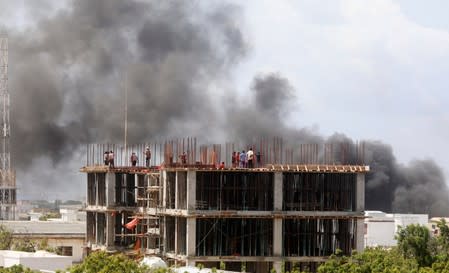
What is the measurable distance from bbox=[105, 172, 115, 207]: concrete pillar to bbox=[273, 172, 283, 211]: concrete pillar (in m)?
16.4

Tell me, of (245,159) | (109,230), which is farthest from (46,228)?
(245,159)

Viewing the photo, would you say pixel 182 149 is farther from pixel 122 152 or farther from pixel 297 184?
pixel 122 152

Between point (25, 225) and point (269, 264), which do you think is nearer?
point (269, 264)

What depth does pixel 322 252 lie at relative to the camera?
8400 centimetres

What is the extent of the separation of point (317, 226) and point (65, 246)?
136ft

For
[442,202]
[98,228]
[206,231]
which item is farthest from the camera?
[442,202]

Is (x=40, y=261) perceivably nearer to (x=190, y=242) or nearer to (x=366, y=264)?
(x=190, y=242)

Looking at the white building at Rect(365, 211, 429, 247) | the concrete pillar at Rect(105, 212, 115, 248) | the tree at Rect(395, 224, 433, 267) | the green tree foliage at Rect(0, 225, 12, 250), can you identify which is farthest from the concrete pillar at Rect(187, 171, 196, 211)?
the white building at Rect(365, 211, 429, 247)

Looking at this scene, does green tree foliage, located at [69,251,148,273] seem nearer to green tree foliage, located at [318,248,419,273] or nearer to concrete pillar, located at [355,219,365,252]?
green tree foliage, located at [318,248,419,273]

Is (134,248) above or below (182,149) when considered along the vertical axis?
below

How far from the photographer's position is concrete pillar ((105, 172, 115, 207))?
94.9 metres

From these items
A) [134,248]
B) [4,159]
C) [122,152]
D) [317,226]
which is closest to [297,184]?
[317,226]

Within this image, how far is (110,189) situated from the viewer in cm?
9519

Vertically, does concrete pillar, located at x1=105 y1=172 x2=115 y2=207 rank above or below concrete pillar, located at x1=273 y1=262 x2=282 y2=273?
above
